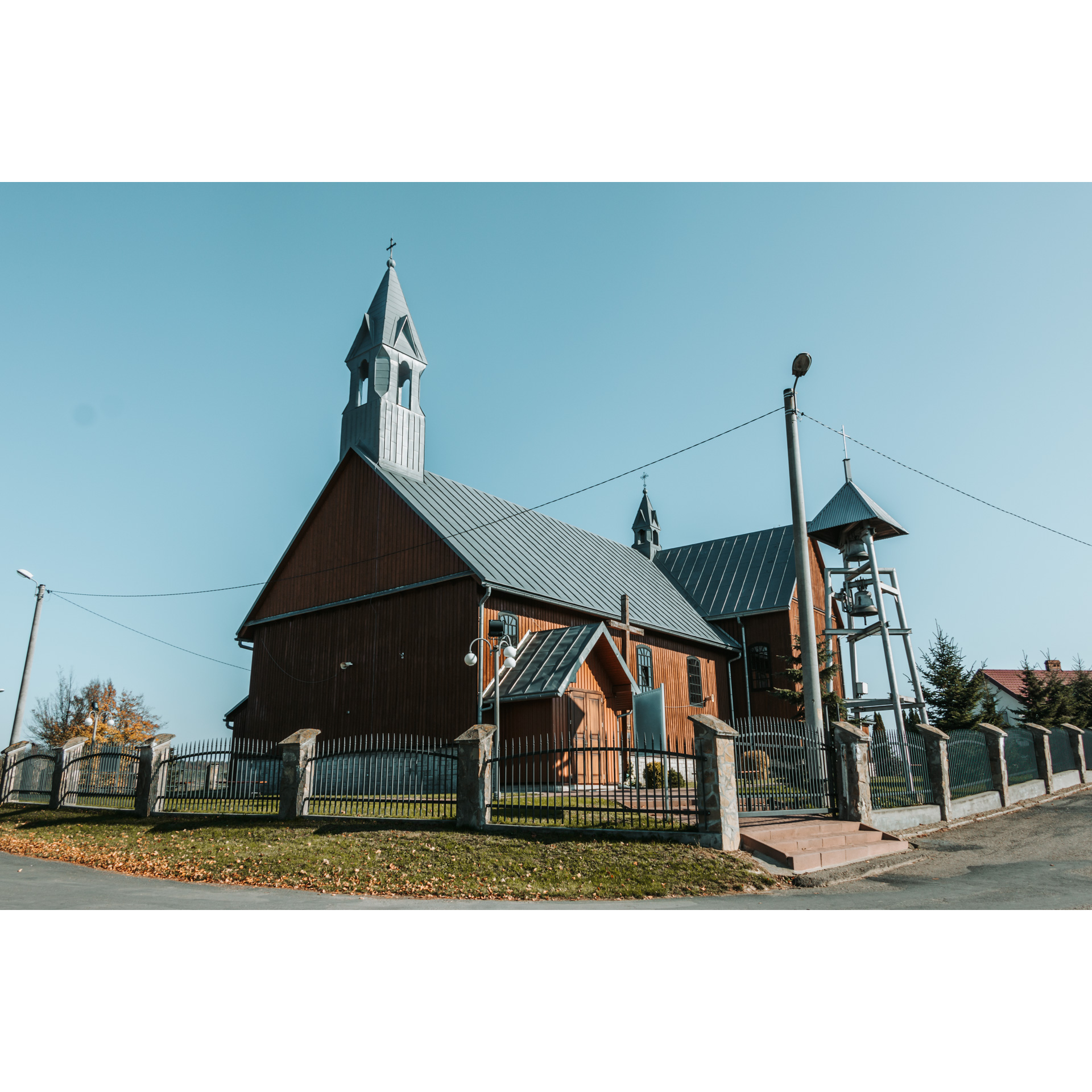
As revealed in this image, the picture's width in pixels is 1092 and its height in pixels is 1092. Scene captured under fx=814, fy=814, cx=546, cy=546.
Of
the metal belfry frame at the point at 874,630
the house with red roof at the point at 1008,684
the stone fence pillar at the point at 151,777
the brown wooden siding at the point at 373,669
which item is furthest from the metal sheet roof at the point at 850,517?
the house with red roof at the point at 1008,684

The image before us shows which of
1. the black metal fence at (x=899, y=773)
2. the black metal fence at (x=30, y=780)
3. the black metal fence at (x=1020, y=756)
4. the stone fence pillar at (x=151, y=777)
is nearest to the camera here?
the black metal fence at (x=899, y=773)

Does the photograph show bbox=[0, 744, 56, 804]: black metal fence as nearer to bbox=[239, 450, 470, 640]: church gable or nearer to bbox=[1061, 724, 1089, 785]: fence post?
bbox=[239, 450, 470, 640]: church gable

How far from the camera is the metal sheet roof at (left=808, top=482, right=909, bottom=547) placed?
84.6ft

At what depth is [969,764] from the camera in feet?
62.8

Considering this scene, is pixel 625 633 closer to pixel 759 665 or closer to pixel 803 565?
pixel 759 665

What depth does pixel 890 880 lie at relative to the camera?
1137cm

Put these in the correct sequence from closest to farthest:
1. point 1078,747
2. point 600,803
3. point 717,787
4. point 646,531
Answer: point 717,787
point 600,803
point 1078,747
point 646,531

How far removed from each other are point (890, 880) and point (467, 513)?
17949mm

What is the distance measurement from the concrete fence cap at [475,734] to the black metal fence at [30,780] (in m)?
13.8

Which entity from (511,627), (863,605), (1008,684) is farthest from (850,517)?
(1008,684)

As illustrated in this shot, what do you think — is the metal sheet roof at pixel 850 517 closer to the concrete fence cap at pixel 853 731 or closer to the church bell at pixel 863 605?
the church bell at pixel 863 605

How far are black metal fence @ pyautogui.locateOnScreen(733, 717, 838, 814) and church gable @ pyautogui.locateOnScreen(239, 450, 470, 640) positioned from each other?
10.3 meters

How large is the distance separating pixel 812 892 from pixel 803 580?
206 inches

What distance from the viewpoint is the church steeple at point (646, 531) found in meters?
40.1
